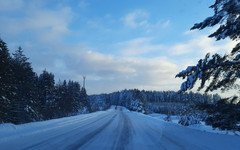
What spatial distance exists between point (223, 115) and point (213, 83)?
1.51 meters

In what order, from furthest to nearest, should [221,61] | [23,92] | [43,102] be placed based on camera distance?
[43,102], [23,92], [221,61]

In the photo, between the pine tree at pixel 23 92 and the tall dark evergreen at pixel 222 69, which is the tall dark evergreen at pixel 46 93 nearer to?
the pine tree at pixel 23 92

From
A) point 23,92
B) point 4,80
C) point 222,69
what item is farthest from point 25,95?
point 222,69

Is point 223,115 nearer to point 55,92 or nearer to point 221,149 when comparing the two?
point 221,149

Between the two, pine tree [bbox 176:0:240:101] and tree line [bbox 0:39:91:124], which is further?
tree line [bbox 0:39:91:124]

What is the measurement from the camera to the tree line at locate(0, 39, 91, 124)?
19906 mm

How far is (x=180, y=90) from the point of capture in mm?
7141

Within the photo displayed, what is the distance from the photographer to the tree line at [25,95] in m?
19.9

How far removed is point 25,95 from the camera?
28.9 meters

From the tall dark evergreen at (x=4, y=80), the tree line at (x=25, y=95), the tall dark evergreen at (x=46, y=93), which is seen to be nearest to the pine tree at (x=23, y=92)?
the tree line at (x=25, y=95)

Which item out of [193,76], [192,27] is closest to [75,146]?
[193,76]

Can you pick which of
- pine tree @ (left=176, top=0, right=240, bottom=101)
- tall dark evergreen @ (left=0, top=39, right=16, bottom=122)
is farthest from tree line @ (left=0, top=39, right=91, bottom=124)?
pine tree @ (left=176, top=0, right=240, bottom=101)

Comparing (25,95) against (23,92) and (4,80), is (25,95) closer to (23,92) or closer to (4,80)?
(23,92)

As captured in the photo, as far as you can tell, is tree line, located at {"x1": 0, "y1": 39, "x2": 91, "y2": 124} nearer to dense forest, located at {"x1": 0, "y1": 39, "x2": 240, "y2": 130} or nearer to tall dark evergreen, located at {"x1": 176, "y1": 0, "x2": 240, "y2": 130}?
dense forest, located at {"x1": 0, "y1": 39, "x2": 240, "y2": 130}
